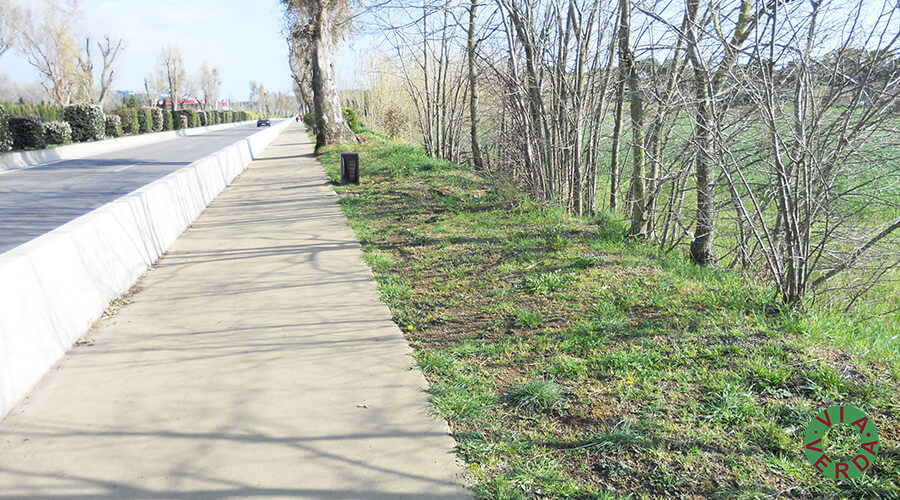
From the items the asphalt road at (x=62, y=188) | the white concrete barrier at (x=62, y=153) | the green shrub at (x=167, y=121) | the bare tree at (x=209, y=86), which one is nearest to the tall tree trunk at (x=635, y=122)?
the asphalt road at (x=62, y=188)

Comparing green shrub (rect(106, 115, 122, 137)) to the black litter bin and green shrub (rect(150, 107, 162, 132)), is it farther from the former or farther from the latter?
A: the black litter bin

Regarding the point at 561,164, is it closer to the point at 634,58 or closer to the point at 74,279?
the point at 634,58

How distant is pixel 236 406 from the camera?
3518 mm

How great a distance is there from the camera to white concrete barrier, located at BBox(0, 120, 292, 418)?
3627 mm

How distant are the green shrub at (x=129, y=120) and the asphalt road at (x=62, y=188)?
727 inches

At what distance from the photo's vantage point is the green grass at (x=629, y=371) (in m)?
2.76

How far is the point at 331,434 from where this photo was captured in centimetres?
321

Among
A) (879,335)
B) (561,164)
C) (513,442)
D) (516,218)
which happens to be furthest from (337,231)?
(879,335)

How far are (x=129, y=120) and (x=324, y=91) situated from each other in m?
24.8

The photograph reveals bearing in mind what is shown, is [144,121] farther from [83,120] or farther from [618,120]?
[618,120]

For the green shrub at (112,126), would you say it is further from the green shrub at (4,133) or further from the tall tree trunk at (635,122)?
the tall tree trunk at (635,122)

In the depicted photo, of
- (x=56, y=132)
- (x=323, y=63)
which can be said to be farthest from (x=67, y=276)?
(x=56, y=132)

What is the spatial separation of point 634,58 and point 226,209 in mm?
7614

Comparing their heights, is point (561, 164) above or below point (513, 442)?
above
